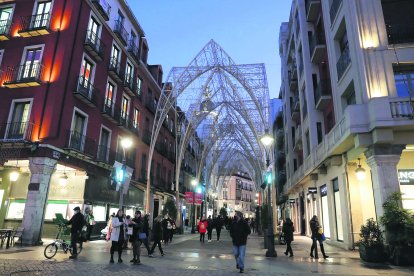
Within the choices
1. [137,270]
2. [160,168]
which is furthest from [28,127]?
[160,168]

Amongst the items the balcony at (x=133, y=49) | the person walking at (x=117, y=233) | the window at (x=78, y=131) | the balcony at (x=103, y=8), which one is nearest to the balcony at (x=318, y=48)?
the balcony at (x=133, y=49)

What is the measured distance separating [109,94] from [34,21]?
719 cm

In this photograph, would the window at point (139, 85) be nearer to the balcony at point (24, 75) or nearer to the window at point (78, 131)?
the window at point (78, 131)

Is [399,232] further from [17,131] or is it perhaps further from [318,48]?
[17,131]

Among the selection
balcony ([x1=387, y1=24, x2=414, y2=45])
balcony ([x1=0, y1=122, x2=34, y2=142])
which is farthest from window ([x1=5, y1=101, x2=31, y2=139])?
balcony ([x1=387, y1=24, x2=414, y2=45])

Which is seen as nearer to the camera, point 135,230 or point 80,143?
point 135,230

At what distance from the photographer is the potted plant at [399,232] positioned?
37.4 ft

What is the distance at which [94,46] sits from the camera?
22125 millimetres

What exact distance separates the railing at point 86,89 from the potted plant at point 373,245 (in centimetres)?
1725

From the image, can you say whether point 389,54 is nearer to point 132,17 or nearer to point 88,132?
point 88,132

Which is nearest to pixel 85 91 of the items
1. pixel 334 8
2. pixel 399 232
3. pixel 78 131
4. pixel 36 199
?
pixel 78 131

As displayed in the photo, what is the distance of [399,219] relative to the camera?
11.6 m

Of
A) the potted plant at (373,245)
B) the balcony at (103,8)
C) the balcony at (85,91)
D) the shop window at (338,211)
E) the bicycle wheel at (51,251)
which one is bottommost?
the bicycle wheel at (51,251)

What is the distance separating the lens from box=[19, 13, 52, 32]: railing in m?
20.1
